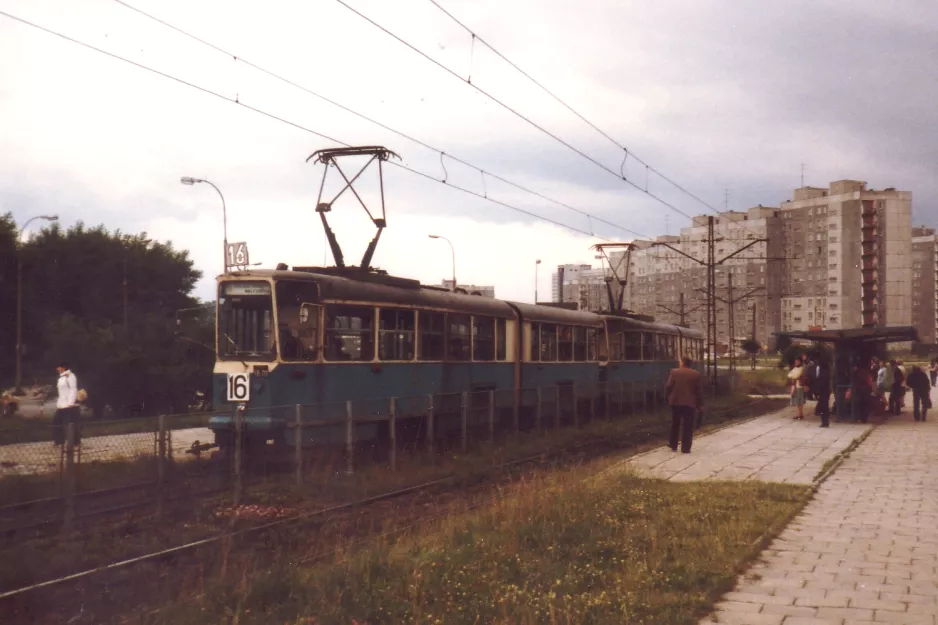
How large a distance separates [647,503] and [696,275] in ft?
345

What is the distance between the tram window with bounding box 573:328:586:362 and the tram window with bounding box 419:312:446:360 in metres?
8.41

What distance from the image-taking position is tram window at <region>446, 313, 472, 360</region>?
18.6 meters

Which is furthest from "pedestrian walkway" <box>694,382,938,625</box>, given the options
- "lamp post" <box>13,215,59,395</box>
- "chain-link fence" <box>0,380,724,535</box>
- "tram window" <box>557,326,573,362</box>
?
"lamp post" <box>13,215,59,395</box>

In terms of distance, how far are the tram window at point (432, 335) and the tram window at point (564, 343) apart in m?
7.05

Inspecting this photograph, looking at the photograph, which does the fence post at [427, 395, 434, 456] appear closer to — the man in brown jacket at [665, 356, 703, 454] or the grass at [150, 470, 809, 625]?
the man in brown jacket at [665, 356, 703, 454]

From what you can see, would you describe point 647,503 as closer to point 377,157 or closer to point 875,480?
point 875,480

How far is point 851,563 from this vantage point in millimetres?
7746

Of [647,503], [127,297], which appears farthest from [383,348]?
[127,297]

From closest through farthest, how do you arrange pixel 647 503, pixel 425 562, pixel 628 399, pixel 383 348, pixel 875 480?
pixel 425 562, pixel 647 503, pixel 875 480, pixel 383 348, pixel 628 399

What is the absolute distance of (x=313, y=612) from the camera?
20.9ft

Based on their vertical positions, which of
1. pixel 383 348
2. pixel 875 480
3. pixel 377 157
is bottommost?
pixel 875 480

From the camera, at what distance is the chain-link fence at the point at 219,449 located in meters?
10.6

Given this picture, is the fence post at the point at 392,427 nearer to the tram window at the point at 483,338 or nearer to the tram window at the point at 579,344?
the tram window at the point at 483,338

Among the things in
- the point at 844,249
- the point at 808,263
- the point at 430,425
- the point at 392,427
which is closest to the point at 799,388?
the point at 430,425
